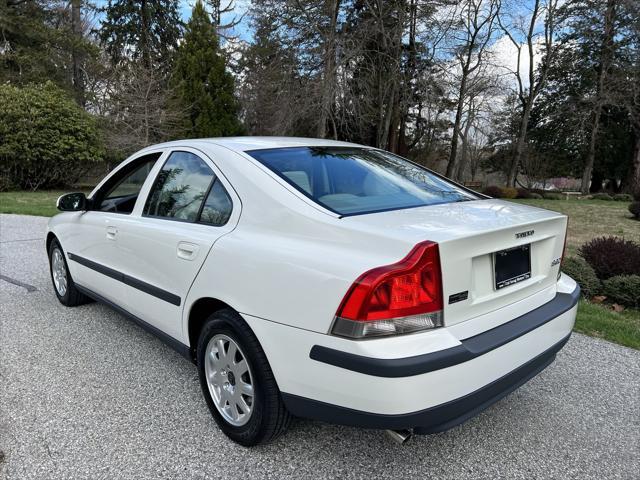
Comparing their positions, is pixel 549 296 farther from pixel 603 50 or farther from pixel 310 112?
pixel 603 50

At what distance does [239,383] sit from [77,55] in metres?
30.4

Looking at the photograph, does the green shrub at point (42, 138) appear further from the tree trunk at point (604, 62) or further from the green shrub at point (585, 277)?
the tree trunk at point (604, 62)

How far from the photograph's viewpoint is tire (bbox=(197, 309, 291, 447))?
211 centimetres

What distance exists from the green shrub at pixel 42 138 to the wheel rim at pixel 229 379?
1939cm

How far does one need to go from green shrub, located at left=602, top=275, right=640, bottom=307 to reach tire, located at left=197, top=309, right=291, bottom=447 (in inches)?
181

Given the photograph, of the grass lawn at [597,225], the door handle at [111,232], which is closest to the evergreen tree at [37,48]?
the grass lawn at [597,225]

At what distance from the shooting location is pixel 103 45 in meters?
29.6

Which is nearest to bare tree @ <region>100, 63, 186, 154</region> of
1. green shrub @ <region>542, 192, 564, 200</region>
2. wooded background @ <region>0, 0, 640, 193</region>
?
wooded background @ <region>0, 0, 640, 193</region>

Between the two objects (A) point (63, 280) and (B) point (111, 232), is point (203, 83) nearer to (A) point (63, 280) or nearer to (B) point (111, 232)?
(A) point (63, 280)

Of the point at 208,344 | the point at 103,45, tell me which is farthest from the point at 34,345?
the point at 103,45

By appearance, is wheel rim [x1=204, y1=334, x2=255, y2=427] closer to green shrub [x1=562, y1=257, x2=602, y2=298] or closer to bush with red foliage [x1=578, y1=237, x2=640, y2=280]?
green shrub [x1=562, y1=257, x2=602, y2=298]

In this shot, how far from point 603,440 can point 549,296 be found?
85 centimetres

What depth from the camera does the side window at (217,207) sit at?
95.7 inches

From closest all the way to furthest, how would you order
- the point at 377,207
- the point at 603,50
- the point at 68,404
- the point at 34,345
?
the point at 377,207 < the point at 68,404 < the point at 34,345 < the point at 603,50
